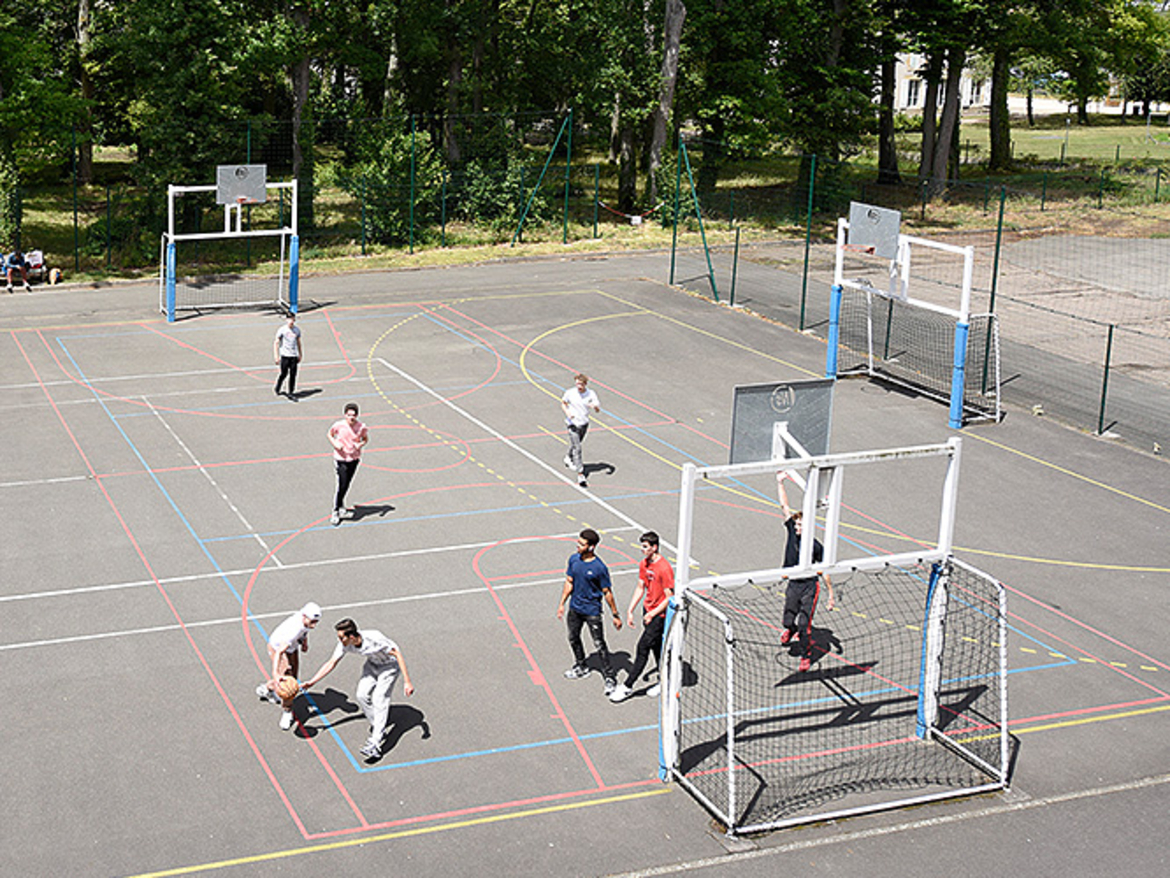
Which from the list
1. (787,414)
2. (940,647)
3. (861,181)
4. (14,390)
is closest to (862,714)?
(940,647)

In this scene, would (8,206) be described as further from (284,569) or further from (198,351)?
(284,569)

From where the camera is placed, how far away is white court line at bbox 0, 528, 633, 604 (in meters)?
17.7

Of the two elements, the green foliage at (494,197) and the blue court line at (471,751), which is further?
the green foliage at (494,197)

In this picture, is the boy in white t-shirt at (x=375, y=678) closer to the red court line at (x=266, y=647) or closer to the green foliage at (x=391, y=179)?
the red court line at (x=266, y=647)

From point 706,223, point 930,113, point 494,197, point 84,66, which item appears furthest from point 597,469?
point 930,113

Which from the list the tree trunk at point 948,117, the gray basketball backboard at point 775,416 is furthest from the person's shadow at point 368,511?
the tree trunk at point 948,117

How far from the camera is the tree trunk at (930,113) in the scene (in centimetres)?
5481

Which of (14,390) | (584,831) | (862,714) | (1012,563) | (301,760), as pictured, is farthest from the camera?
(14,390)

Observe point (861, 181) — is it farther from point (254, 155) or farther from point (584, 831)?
point (584, 831)

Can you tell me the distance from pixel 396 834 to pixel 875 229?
1995cm

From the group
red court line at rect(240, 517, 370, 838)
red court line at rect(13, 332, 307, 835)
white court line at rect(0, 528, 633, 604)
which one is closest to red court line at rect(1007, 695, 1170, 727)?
white court line at rect(0, 528, 633, 604)

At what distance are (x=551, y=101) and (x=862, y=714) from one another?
4989cm

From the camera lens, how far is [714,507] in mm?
21500

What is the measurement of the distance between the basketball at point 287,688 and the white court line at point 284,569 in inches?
177
